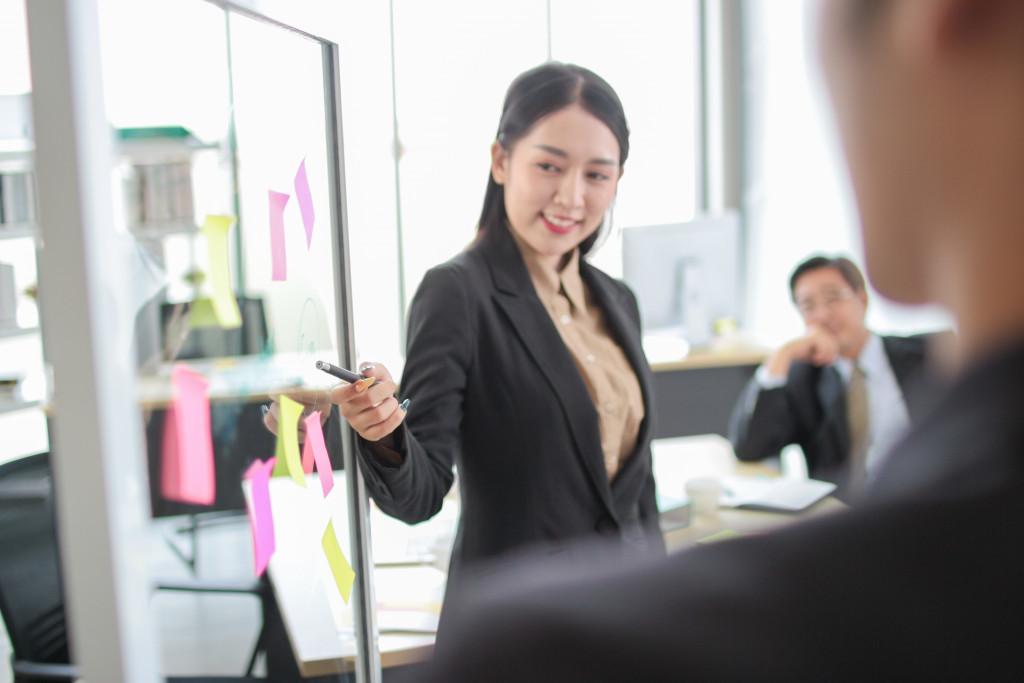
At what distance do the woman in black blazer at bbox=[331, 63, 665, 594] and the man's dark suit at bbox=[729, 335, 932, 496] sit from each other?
1.10m

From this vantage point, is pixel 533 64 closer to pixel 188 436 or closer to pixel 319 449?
pixel 319 449

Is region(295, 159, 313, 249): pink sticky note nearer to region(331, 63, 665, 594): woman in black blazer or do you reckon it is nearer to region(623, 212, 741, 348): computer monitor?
region(331, 63, 665, 594): woman in black blazer

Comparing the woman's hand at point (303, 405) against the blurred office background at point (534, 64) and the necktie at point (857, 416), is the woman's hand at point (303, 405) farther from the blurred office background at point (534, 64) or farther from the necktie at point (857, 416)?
the blurred office background at point (534, 64)

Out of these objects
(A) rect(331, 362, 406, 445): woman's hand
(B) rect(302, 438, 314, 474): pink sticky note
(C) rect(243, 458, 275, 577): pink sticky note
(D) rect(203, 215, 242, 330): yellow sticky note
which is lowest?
(C) rect(243, 458, 275, 577): pink sticky note

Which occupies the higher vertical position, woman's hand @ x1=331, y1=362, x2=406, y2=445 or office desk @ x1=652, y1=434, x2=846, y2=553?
woman's hand @ x1=331, y1=362, x2=406, y2=445

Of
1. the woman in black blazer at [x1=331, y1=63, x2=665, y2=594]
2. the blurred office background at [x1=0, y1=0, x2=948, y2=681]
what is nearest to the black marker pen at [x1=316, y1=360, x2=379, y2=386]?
the woman in black blazer at [x1=331, y1=63, x2=665, y2=594]

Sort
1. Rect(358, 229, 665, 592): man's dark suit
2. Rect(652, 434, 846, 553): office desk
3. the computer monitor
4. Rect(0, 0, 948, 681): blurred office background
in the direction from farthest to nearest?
Rect(0, 0, 948, 681): blurred office background < the computer monitor < Rect(652, 434, 846, 553): office desk < Rect(358, 229, 665, 592): man's dark suit

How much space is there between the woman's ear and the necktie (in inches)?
61.5

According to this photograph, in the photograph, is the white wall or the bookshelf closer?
the bookshelf

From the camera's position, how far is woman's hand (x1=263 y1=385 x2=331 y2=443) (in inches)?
34.9

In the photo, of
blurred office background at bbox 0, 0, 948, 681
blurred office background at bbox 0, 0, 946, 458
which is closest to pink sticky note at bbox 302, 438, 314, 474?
blurred office background at bbox 0, 0, 948, 681

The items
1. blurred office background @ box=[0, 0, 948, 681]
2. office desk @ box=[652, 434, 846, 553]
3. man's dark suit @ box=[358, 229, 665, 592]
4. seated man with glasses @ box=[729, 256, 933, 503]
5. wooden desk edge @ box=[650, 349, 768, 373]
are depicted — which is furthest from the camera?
blurred office background @ box=[0, 0, 948, 681]

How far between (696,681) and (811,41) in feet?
0.77

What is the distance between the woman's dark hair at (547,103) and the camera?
136 cm
